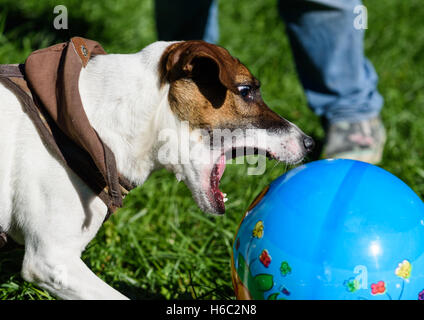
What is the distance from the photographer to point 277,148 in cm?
239

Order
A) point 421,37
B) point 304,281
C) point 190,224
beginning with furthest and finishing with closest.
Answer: point 421,37
point 190,224
point 304,281

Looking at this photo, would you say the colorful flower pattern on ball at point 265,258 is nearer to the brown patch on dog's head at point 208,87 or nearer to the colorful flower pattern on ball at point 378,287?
the colorful flower pattern on ball at point 378,287

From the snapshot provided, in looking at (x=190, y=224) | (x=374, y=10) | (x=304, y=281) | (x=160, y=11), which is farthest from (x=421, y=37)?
(x=304, y=281)

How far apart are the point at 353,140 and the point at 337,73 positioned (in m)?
0.48

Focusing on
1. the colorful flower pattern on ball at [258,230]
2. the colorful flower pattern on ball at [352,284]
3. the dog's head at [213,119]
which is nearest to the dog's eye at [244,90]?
the dog's head at [213,119]

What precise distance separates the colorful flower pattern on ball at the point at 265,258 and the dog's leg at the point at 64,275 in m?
0.60

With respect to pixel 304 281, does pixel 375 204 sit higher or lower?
higher

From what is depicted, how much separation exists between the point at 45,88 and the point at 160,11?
2.17m

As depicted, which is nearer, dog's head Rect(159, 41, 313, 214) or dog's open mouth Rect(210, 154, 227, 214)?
dog's head Rect(159, 41, 313, 214)

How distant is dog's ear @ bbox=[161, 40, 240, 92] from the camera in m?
2.15

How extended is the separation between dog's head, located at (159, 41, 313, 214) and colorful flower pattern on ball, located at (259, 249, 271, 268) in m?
0.47

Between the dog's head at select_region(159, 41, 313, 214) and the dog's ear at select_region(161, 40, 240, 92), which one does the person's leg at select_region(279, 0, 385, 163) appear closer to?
the dog's head at select_region(159, 41, 313, 214)

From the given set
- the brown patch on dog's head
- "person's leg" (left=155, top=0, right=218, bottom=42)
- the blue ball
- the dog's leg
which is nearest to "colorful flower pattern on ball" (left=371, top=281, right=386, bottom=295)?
the blue ball
